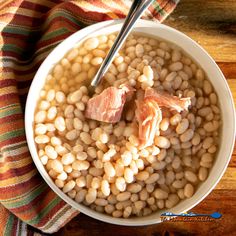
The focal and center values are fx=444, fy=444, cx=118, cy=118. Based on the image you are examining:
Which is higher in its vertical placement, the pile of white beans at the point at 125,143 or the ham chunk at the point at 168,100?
the ham chunk at the point at 168,100

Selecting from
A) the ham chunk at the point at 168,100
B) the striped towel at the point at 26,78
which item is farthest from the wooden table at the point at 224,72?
the ham chunk at the point at 168,100

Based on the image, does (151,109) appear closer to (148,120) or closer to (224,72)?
(148,120)

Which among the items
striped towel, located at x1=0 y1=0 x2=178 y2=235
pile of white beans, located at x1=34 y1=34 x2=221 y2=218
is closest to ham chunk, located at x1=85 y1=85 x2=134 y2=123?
pile of white beans, located at x1=34 y1=34 x2=221 y2=218

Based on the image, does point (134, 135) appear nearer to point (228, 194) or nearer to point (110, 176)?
point (110, 176)

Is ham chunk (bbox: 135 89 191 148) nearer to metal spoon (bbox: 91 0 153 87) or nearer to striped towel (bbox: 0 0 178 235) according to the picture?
metal spoon (bbox: 91 0 153 87)

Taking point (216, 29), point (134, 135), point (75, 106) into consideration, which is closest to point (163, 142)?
point (134, 135)

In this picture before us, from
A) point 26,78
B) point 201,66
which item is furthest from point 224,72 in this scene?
point 26,78

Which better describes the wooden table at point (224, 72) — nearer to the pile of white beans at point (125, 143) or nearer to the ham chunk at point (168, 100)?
the pile of white beans at point (125, 143)
